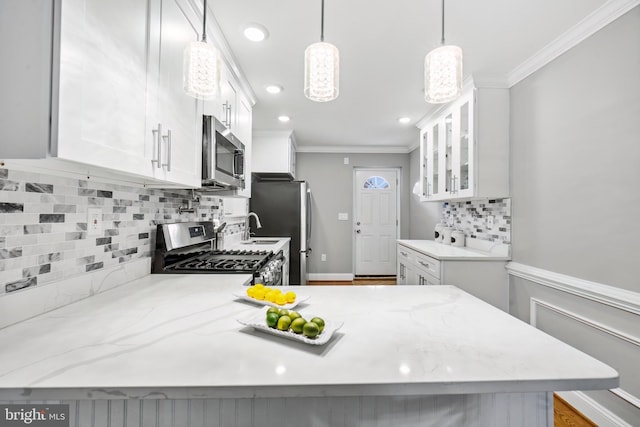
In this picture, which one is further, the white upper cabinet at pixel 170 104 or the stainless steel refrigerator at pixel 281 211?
the stainless steel refrigerator at pixel 281 211

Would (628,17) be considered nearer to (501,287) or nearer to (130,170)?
(501,287)

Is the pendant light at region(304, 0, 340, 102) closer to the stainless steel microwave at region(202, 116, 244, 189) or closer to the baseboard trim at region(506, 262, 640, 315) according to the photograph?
the stainless steel microwave at region(202, 116, 244, 189)

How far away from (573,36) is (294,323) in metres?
2.46

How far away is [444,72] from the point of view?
102 centimetres

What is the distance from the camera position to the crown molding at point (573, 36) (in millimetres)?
1580

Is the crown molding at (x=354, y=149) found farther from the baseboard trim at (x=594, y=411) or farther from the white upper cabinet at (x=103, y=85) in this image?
the white upper cabinet at (x=103, y=85)

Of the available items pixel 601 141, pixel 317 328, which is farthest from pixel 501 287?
pixel 317 328

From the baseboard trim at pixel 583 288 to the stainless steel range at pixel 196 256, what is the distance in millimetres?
1956

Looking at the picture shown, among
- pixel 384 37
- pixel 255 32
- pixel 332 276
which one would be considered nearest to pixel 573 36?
pixel 384 37

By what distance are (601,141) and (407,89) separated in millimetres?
1532

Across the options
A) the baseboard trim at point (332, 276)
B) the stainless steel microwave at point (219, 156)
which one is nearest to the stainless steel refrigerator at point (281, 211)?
the baseboard trim at point (332, 276)

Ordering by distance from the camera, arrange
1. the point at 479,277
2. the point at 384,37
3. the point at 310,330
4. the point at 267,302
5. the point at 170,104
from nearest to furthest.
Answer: the point at 310,330 < the point at 267,302 < the point at 170,104 < the point at 384,37 < the point at 479,277

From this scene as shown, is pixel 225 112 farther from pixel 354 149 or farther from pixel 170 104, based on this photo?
pixel 354 149

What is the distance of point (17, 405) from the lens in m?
0.64
